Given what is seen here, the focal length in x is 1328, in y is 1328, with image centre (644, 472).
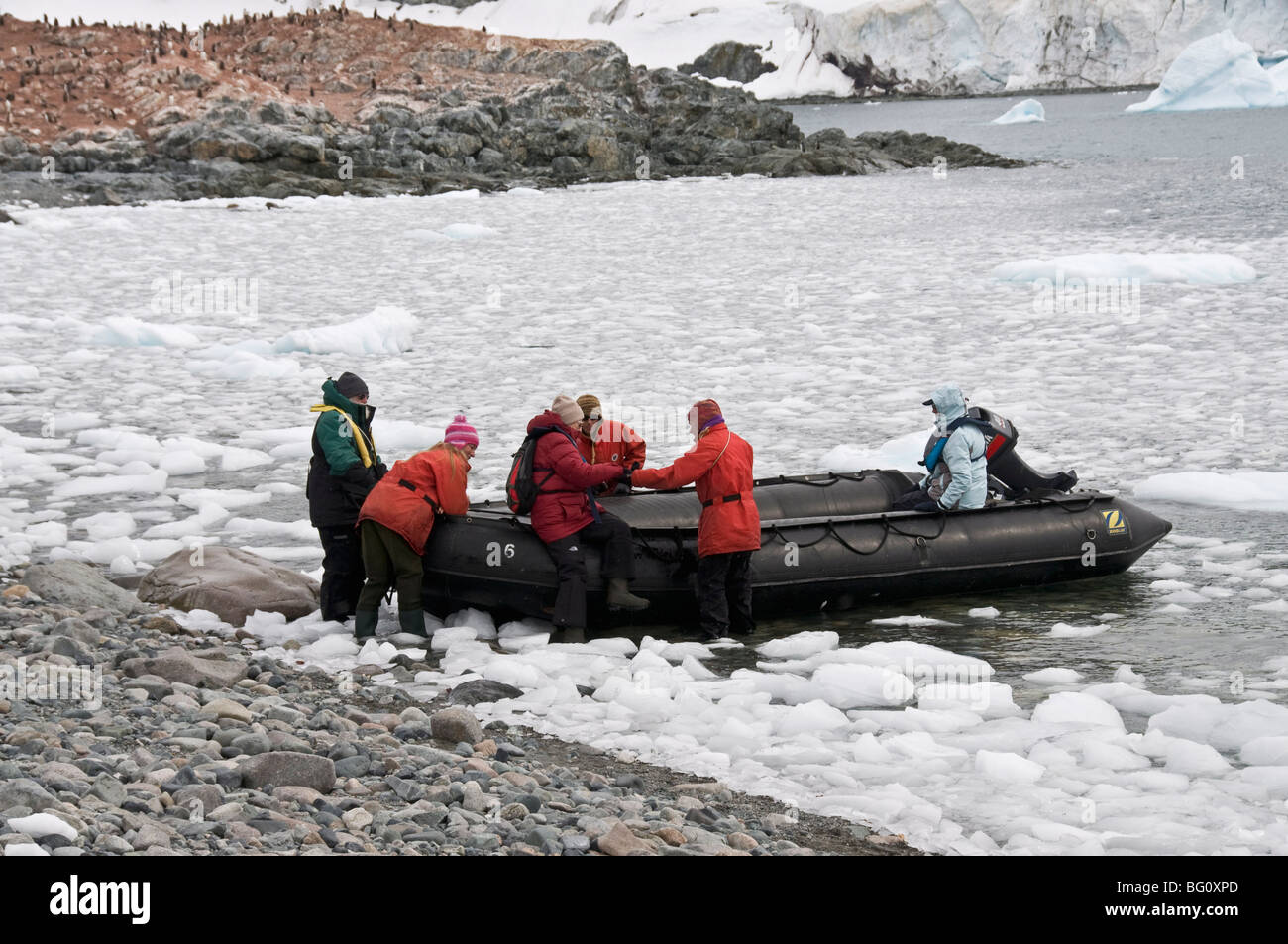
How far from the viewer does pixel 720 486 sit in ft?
23.9

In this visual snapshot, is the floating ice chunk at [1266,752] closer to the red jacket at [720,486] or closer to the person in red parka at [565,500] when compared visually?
the red jacket at [720,486]

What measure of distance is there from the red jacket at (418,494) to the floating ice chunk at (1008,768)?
3177 millimetres

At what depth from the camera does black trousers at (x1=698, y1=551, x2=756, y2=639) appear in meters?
7.36

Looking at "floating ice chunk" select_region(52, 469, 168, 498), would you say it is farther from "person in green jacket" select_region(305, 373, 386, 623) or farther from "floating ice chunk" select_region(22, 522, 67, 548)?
"person in green jacket" select_region(305, 373, 386, 623)

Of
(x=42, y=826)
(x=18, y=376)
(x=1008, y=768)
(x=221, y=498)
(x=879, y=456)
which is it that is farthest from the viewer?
(x=18, y=376)

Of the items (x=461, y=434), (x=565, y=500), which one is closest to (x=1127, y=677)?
(x=565, y=500)

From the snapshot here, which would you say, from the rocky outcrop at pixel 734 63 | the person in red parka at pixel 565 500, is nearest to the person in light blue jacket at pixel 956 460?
the person in red parka at pixel 565 500

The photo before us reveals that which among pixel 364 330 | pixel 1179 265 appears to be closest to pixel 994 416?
pixel 364 330

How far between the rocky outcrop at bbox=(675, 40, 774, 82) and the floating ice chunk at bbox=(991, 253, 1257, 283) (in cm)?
13562

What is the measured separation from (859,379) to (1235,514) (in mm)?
4979

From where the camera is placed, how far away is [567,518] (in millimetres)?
7254

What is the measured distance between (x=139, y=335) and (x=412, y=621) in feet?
33.0

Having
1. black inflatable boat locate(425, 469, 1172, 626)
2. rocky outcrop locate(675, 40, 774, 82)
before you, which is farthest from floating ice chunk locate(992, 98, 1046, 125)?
black inflatable boat locate(425, 469, 1172, 626)

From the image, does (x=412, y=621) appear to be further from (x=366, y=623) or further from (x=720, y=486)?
(x=720, y=486)
